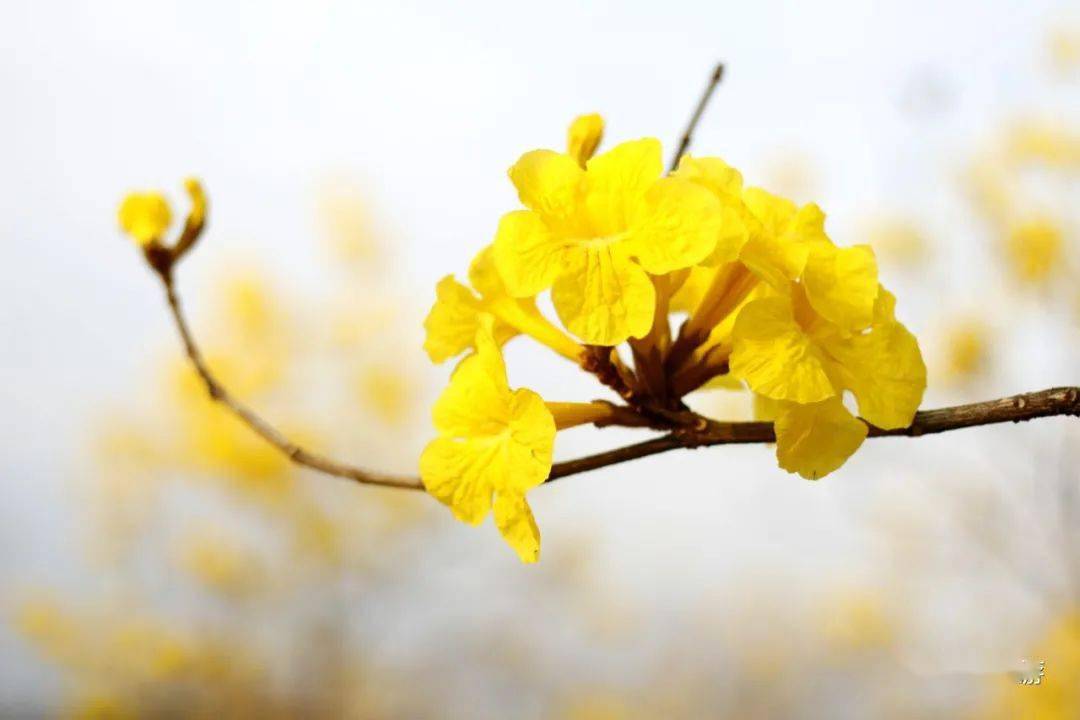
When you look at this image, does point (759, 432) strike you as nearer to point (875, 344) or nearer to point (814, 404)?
point (814, 404)

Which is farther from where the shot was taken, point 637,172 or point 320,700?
point 320,700

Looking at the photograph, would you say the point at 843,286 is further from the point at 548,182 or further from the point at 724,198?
the point at 548,182

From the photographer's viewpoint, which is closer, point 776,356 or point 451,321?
point 776,356

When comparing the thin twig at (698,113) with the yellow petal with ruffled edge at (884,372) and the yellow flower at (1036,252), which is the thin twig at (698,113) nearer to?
the yellow petal with ruffled edge at (884,372)

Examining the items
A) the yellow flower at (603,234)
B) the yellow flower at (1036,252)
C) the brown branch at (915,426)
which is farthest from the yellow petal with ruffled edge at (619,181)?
the yellow flower at (1036,252)

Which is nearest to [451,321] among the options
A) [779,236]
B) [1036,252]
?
[779,236]

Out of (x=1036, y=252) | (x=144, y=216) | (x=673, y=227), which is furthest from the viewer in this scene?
(x=1036, y=252)

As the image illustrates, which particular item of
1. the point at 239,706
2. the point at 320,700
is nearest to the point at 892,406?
the point at 320,700
